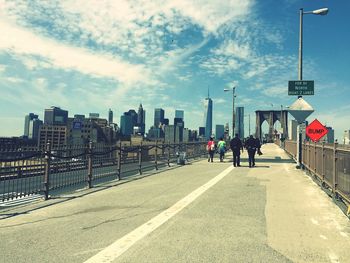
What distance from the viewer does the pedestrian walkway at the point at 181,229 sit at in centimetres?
513

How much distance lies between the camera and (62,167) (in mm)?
11180

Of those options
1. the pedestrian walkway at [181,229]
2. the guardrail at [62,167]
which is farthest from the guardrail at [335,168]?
the guardrail at [62,167]

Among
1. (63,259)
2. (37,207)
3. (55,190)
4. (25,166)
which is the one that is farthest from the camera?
(55,190)

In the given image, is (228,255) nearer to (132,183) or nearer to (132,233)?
(132,233)

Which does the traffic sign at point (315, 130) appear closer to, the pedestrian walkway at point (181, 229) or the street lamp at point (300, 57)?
the street lamp at point (300, 57)

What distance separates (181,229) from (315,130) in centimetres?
1264

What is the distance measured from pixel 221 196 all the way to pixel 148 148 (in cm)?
864

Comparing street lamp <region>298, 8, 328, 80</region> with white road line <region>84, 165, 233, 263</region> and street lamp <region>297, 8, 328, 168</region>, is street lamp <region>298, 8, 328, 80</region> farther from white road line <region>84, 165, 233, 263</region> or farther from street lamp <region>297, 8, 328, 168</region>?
white road line <region>84, 165, 233, 263</region>

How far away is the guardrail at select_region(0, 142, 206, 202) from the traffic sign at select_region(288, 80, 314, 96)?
8188 millimetres

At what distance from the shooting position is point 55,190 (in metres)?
11.4

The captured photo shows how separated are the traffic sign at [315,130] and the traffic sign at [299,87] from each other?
2276mm

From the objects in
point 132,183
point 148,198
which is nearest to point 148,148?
point 132,183

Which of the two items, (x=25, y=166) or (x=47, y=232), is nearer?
(x=47, y=232)

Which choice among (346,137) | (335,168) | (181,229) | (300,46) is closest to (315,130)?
(300,46)
